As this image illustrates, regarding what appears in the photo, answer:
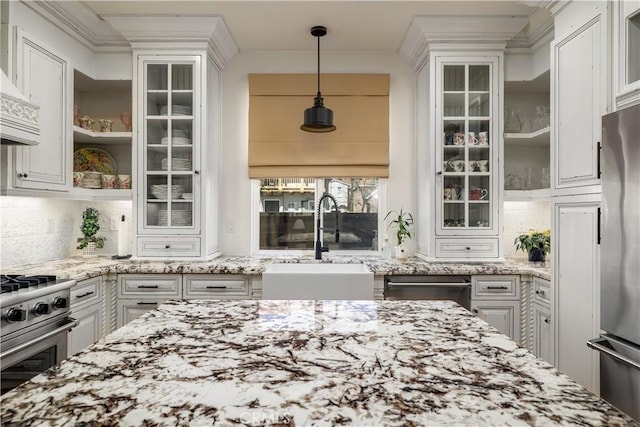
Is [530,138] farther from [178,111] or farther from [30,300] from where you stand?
[30,300]

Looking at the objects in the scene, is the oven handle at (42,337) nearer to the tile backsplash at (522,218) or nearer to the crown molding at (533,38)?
the tile backsplash at (522,218)

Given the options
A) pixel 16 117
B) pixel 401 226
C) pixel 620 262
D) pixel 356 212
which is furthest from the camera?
pixel 356 212

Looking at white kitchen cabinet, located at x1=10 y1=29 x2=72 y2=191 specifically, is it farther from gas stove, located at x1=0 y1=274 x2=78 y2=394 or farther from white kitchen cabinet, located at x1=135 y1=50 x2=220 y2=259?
gas stove, located at x1=0 y1=274 x2=78 y2=394

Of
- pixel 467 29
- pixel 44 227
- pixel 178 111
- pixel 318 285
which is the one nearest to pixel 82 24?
pixel 178 111

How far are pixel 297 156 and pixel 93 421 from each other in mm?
2806

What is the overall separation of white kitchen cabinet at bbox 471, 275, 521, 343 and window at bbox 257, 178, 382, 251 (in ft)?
3.32

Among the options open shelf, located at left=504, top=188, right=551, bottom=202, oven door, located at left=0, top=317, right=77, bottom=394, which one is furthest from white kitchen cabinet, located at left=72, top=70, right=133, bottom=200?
open shelf, located at left=504, top=188, right=551, bottom=202

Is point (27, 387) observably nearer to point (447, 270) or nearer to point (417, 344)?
point (417, 344)

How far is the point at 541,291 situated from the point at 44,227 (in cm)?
353

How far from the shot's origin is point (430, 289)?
269 centimetres

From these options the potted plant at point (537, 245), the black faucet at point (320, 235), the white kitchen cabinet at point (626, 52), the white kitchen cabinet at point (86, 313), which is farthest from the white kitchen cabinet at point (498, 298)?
the white kitchen cabinet at point (86, 313)

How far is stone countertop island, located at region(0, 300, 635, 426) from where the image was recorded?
648 mm

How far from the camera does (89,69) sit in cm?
301

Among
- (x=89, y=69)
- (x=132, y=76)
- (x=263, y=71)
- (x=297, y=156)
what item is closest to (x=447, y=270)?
(x=297, y=156)
